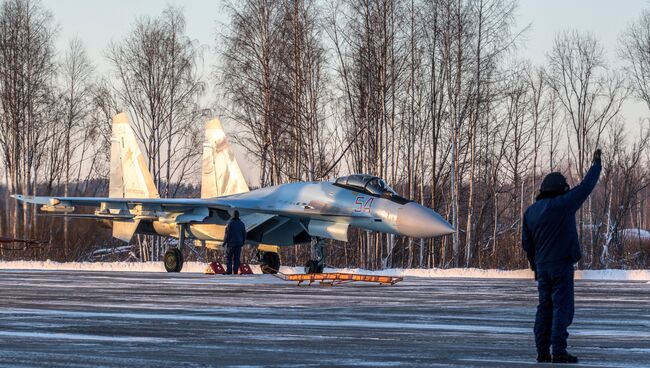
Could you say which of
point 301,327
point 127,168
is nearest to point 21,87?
point 127,168

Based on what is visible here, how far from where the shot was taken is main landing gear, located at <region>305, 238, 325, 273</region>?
2892cm

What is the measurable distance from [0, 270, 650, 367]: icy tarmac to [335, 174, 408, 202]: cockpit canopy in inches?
291

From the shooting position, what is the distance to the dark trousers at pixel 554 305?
9.67m

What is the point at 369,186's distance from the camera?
94.9ft

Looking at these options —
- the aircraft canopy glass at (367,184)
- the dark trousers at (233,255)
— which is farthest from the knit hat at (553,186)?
the dark trousers at (233,255)

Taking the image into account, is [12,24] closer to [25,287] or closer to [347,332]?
[25,287]

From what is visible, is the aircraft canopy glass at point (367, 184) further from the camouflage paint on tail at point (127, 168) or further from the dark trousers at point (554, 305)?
the dark trousers at point (554, 305)

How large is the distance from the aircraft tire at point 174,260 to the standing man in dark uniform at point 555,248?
2403 cm

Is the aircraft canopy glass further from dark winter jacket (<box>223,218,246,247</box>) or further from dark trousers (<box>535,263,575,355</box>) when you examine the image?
dark trousers (<box>535,263,575,355</box>)

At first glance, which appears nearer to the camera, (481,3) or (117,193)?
(117,193)

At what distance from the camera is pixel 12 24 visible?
5778cm

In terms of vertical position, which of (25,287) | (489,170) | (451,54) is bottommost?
(25,287)

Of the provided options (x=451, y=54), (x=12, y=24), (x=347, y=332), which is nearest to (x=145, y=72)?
(x=12, y=24)

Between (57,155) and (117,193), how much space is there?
95.4 feet
